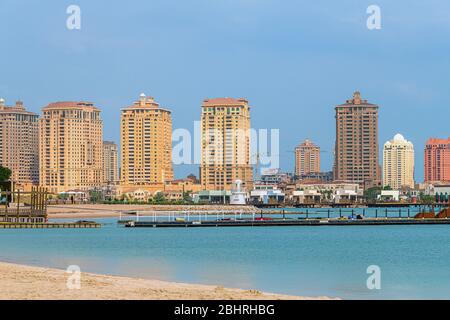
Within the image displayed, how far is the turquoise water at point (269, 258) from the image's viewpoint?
37.5m

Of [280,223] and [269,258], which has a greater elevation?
[269,258]

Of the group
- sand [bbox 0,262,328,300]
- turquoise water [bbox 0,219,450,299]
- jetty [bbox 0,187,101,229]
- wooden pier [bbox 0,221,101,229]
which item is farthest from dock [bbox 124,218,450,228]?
sand [bbox 0,262,328,300]

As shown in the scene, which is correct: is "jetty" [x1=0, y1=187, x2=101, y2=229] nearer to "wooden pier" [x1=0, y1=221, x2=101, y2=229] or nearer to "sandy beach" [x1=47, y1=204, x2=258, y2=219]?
"wooden pier" [x1=0, y1=221, x2=101, y2=229]

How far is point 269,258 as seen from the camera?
54.3m

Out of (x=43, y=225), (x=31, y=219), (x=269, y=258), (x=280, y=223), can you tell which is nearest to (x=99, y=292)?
(x=269, y=258)

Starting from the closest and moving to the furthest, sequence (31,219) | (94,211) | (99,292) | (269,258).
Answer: (99,292)
(269,258)
(31,219)
(94,211)

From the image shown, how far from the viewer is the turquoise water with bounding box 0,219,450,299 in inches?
1475

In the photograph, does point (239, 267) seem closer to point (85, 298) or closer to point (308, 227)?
point (85, 298)

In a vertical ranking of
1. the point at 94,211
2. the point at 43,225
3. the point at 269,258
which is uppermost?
the point at 269,258

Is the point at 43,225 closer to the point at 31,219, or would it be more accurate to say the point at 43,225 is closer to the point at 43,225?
the point at 43,225

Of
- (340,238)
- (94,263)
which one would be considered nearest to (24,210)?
(340,238)
